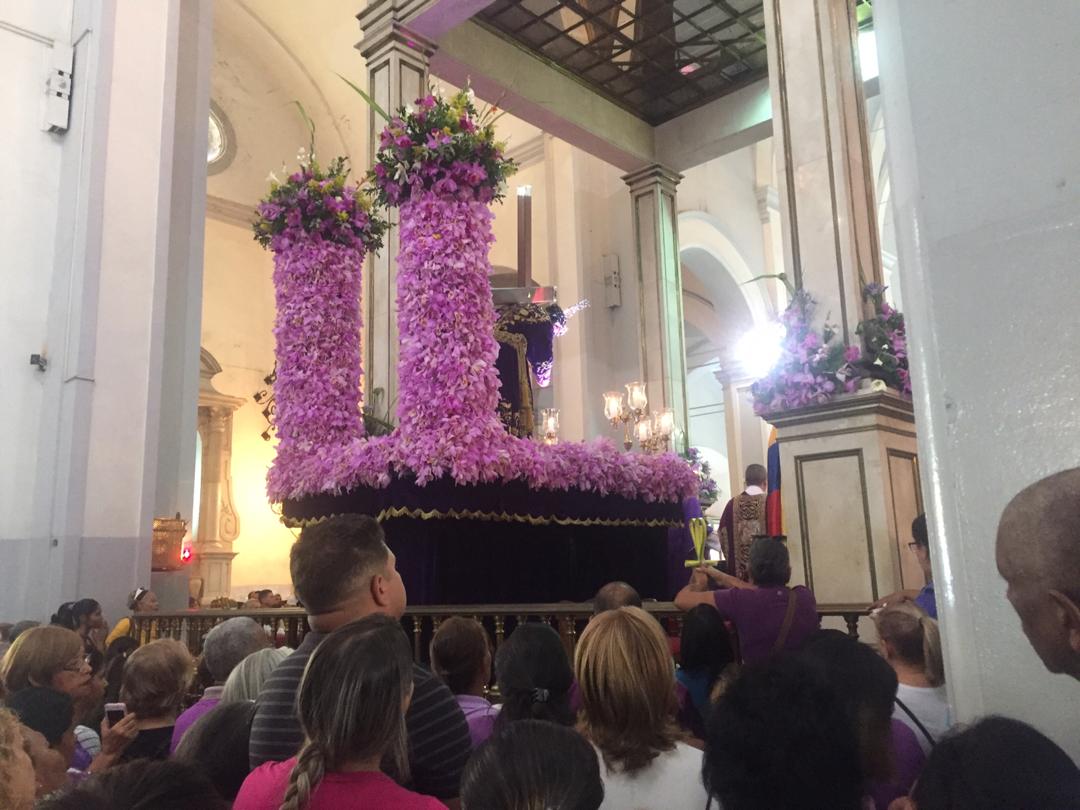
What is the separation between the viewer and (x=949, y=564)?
1.04 m

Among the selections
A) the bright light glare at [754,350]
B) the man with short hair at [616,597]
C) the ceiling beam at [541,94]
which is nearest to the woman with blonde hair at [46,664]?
the man with short hair at [616,597]

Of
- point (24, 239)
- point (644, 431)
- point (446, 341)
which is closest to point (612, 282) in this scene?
point (644, 431)

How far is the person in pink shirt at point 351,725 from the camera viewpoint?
141cm

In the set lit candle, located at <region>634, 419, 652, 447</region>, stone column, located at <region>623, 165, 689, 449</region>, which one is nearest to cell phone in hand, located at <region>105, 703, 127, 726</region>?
lit candle, located at <region>634, 419, 652, 447</region>

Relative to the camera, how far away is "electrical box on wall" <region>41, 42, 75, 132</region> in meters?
8.18

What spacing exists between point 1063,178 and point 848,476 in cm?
491

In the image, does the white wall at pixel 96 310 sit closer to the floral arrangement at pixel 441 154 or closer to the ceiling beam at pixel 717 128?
the floral arrangement at pixel 441 154

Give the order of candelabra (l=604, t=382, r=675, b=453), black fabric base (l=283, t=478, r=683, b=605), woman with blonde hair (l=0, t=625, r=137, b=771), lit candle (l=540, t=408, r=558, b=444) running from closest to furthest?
woman with blonde hair (l=0, t=625, r=137, b=771) → black fabric base (l=283, t=478, r=683, b=605) → lit candle (l=540, t=408, r=558, b=444) → candelabra (l=604, t=382, r=675, b=453)

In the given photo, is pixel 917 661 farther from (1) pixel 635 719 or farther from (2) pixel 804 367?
(2) pixel 804 367

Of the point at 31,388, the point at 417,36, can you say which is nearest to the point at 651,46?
Answer: the point at 417,36

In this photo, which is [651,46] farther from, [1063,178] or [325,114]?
[1063,178]

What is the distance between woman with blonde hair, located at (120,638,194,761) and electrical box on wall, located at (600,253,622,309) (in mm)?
10632

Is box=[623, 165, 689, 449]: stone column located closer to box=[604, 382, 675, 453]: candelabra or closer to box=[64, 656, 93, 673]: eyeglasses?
box=[604, 382, 675, 453]: candelabra

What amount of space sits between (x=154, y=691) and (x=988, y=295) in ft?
7.83
